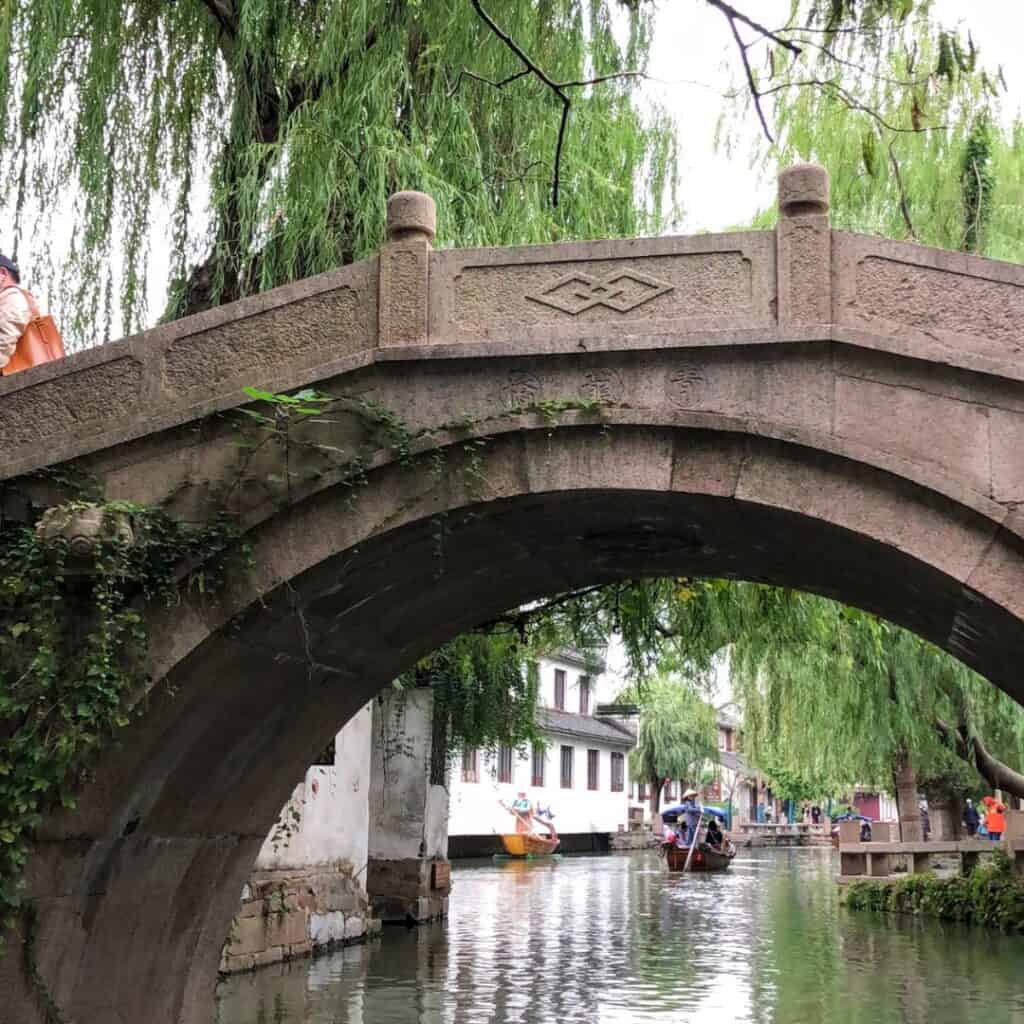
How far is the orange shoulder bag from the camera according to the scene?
657 centimetres

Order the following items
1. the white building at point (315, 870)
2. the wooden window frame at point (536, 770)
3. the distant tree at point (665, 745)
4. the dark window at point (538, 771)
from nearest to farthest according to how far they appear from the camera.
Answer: the white building at point (315, 870) → the wooden window frame at point (536, 770) → the dark window at point (538, 771) → the distant tree at point (665, 745)

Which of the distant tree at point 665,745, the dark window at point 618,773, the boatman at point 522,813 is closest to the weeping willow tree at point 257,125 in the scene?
the boatman at point 522,813

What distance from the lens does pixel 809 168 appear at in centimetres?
543

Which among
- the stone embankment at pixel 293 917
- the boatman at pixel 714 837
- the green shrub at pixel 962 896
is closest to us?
the stone embankment at pixel 293 917

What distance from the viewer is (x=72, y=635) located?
5684 millimetres

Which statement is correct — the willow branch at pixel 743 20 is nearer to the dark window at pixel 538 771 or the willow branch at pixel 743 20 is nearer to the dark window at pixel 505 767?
the dark window at pixel 505 767

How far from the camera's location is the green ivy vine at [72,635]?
5500 millimetres

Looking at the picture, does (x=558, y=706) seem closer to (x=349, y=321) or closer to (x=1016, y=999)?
(x=1016, y=999)

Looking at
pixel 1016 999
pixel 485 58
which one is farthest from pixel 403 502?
pixel 1016 999

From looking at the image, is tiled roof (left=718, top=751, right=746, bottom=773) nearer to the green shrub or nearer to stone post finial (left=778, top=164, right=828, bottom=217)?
the green shrub

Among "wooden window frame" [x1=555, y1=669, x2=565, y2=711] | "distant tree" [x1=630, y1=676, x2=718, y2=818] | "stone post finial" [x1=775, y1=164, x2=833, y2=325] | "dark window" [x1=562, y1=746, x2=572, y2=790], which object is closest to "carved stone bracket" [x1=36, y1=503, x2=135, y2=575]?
"stone post finial" [x1=775, y1=164, x2=833, y2=325]

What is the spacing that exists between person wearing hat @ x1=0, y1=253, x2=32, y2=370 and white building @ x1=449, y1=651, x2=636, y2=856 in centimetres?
2468

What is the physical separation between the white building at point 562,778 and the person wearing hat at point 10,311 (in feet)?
81.0

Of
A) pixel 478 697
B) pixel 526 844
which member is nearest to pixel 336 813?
pixel 478 697
